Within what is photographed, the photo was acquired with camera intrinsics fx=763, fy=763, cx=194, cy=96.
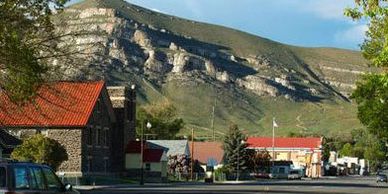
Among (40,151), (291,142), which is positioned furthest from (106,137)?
(291,142)

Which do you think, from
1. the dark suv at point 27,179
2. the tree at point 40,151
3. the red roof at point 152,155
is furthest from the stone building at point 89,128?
the dark suv at point 27,179

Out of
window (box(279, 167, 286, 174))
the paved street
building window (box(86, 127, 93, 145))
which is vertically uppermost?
building window (box(86, 127, 93, 145))

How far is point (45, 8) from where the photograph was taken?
68.5 feet

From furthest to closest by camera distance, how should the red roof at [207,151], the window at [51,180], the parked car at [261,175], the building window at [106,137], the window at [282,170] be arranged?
the window at [282,170] → the red roof at [207,151] → the parked car at [261,175] → the building window at [106,137] → the window at [51,180]

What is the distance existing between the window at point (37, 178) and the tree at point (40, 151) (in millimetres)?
34255

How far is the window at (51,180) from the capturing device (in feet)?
63.6

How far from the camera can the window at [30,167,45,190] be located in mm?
18578

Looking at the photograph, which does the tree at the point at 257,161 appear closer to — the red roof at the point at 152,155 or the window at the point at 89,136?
the red roof at the point at 152,155

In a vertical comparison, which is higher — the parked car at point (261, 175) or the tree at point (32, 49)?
the tree at point (32, 49)

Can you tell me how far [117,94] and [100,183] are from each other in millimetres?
15326

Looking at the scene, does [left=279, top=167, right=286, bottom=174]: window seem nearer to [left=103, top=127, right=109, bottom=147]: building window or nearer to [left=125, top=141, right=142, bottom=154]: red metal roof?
[left=125, top=141, right=142, bottom=154]: red metal roof

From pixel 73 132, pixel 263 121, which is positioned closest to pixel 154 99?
pixel 263 121

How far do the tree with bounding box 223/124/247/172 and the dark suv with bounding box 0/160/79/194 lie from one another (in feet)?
267

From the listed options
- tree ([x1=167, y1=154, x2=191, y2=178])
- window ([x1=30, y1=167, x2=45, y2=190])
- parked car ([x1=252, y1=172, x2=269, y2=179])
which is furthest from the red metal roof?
window ([x1=30, y1=167, x2=45, y2=190])
